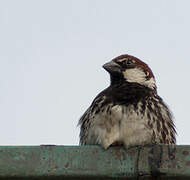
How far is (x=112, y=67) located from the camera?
4.20m

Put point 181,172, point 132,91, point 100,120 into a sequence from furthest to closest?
1. point 132,91
2. point 100,120
3. point 181,172

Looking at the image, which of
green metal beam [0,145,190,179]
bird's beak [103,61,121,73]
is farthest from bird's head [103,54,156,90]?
green metal beam [0,145,190,179]

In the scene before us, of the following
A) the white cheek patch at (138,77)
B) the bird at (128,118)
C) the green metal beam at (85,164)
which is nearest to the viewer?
the green metal beam at (85,164)

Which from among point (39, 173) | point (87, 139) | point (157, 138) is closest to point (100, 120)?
point (87, 139)

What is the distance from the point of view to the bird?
331cm

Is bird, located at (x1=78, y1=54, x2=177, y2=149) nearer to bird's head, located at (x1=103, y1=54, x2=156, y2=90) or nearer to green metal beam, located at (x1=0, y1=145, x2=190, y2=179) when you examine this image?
bird's head, located at (x1=103, y1=54, x2=156, y2=90)

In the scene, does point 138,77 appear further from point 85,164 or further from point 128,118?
point 85,164

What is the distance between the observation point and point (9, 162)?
249cm

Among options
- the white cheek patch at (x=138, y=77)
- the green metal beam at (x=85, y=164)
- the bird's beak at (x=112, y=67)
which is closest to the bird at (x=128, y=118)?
the white cheek patch at (x=138, y=77)

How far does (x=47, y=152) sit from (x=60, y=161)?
0.09m

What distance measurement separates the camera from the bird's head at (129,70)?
13.6 ft

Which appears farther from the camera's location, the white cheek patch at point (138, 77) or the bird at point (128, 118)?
the white cheek patch at point (138, 77)

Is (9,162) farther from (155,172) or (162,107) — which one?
(162,107)

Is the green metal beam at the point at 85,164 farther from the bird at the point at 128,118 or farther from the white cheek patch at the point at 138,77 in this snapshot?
the white cheek patch at the point at 138,77
